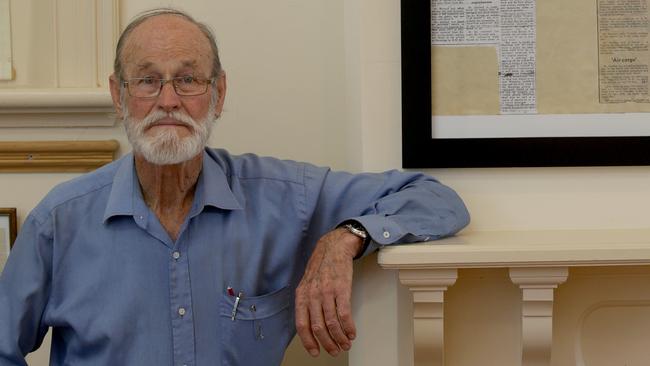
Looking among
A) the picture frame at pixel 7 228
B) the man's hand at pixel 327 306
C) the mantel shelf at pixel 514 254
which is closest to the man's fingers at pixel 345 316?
the man's hand at pixel 327 306

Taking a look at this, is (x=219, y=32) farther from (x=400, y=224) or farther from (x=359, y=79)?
(x=400, y=224)

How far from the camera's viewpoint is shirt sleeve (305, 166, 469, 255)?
1249mm

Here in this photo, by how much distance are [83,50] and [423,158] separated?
70 cm

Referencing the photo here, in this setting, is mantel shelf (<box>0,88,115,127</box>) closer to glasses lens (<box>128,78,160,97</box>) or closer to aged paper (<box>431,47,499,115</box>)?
glasses lens (<box>128,78,160,97</box>)

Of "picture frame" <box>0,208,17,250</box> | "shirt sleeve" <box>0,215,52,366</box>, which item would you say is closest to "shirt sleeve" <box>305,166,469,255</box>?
"shirt sleeve" <box>0,215,52,366</box>

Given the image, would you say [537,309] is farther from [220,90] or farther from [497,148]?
[220,90]

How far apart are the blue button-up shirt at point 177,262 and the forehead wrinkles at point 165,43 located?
7.3 inches

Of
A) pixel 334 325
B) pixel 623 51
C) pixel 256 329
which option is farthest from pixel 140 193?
pixel 623 51

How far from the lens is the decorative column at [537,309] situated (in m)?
1.24

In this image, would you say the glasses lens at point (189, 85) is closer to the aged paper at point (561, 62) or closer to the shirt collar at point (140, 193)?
the shirt collar at point (140, 193)

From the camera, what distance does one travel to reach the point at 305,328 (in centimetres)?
116

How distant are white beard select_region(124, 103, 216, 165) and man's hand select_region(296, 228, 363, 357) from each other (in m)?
0.27

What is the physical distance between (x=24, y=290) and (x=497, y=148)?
797 millimetres

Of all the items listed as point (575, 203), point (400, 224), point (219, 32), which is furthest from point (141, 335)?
point (575, 203)
